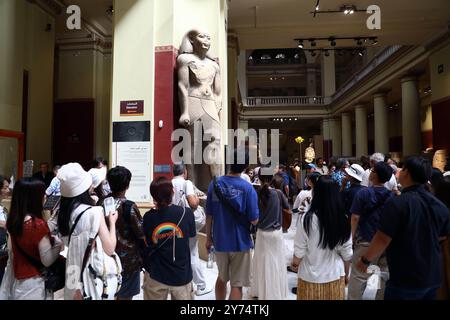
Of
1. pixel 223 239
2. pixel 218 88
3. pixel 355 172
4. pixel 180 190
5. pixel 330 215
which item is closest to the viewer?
pixel 330 215

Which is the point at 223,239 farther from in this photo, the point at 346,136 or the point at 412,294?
the point at 346,136

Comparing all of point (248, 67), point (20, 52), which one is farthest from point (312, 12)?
point (248, 67)

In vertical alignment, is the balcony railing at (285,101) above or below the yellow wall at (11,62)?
above

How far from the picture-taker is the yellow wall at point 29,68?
7.14m

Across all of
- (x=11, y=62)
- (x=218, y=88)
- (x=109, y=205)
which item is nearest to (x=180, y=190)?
(x=109, y=205)

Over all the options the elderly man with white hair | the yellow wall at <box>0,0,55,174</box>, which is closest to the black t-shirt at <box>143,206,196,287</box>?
the elderly man with white hair

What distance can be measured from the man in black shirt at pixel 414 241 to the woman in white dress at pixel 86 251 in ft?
5.36

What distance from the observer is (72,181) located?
222 cm

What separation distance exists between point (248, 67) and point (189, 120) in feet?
80.2

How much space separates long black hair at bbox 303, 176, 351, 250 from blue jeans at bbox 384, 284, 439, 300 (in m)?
0.52

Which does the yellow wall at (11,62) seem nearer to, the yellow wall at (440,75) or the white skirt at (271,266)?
the white skirt at (271,266)

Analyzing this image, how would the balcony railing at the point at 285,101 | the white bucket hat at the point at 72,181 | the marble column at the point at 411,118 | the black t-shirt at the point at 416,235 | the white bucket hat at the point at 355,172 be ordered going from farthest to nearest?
the balcony railing at the point at 285,101, the marble column at the point at 411,118, the white bucket hat at the point at 355,172, the white bucket hat at the point at 72,181, the black t-shirt at the point at 416,235

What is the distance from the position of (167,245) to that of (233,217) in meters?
0.73

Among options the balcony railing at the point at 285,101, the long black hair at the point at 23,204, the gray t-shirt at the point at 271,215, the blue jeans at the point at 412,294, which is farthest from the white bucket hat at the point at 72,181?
the balcony railing at the point at 285,101
